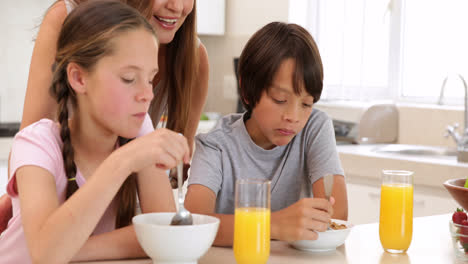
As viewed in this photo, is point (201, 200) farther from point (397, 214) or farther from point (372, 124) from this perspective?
point (372, 124)

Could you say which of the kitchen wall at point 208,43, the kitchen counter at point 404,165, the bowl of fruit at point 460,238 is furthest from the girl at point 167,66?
the kitchen wall at point 208,43

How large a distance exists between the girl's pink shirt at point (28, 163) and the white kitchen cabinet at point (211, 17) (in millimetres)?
3268

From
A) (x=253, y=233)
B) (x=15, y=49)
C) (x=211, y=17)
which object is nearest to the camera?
(x=253, y=233)

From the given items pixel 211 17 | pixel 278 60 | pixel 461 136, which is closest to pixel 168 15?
pixel 278 60

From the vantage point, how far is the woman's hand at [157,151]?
3.70 feet

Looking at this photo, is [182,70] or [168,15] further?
[182,70]

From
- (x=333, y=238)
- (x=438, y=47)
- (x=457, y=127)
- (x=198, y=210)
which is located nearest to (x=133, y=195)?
(x=198, y=210)

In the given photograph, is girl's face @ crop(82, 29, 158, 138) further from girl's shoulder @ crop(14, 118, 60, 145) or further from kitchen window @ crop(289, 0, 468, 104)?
kitchen window @ crop(289, 0, 468, 104)

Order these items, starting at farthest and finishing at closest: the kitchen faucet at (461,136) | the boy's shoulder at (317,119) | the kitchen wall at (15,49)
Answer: the kitchen wall at (15,49) < the kitchen faucet at (461,136) < the boy's shoulder at (317,119)

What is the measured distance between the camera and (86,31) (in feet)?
4.25

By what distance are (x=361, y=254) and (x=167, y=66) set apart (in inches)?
32.6

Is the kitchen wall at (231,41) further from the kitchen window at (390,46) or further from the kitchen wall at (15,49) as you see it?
the kitchen wall at (15,49)

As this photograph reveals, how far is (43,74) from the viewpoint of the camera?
5.08ft

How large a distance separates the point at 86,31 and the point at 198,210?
0.50 m
